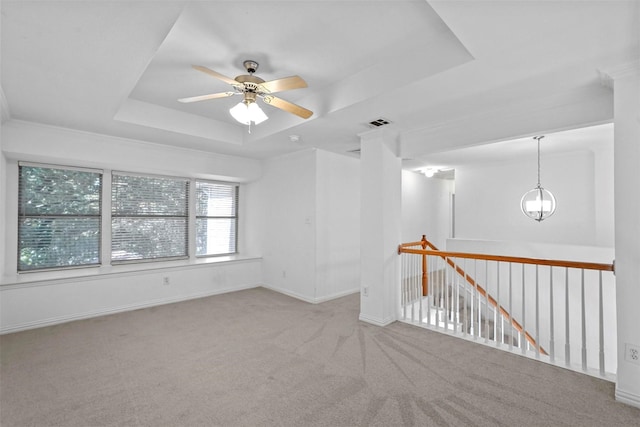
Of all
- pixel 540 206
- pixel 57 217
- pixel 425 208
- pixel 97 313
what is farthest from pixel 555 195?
pixel 57 217

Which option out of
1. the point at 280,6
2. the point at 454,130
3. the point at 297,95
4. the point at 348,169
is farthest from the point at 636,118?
the point at 348,169

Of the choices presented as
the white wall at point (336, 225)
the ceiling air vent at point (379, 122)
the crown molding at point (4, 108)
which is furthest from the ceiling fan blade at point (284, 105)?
the crown molding at point (4, 108)

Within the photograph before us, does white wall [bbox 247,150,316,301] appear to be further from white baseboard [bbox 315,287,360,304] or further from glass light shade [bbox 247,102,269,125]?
glass light shade [bbox 247,102,269,125]

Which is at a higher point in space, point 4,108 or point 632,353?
point 4,108

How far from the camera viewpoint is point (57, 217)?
13.2 ft

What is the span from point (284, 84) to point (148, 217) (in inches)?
147

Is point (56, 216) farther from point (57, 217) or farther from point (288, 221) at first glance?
point (288, 221)

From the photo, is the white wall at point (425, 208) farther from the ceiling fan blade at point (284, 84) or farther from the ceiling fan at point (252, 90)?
the ceiling fan blade at point (284, 84)

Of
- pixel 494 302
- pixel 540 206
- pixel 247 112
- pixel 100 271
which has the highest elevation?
pixel 247 112

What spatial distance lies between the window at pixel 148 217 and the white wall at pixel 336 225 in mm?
2458

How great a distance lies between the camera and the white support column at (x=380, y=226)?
3660mm

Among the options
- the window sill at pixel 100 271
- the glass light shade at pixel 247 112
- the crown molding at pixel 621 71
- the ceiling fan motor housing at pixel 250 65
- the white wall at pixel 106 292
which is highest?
the ceiling fan motor housing at pixel 250 65

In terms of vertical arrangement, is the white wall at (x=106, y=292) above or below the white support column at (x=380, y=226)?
below

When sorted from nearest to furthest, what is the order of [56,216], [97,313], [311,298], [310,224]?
[97,313]
[56,216]
[311,298]
[310,224]
